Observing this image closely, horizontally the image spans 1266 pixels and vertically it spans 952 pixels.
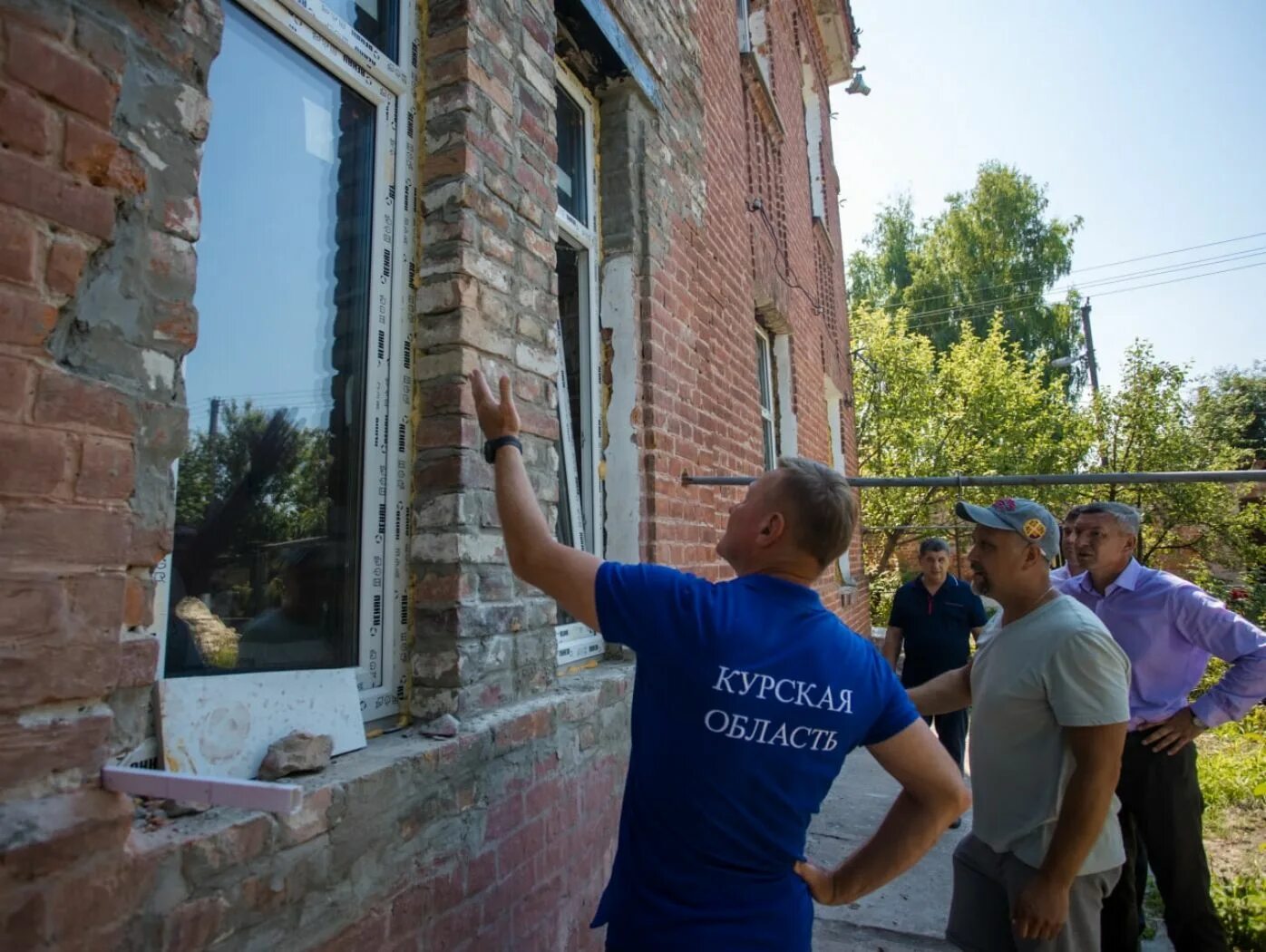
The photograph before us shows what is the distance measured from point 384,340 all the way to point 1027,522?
1.95 m

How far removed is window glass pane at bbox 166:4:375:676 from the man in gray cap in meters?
1.82

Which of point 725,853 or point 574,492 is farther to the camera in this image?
point 574,492

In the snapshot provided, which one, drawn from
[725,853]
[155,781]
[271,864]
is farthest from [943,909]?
[155,781]

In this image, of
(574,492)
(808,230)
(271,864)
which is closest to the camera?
(271,864)

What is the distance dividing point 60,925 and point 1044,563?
93.8 inches

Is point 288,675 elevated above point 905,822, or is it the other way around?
point 288,675

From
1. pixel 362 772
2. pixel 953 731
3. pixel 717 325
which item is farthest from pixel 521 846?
pixel 953 731

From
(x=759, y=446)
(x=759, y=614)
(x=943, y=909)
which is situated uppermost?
(x=759, y=446)

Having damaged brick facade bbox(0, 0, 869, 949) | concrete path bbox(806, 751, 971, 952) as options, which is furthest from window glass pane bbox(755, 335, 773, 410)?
concrete path bbox(806, 751, 971, 952)

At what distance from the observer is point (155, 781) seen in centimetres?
109

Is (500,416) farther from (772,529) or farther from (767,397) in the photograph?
(767,397)

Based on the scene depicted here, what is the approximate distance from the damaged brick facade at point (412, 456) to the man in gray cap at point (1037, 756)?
3.95ft

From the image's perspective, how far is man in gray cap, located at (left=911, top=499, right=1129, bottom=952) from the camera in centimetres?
192

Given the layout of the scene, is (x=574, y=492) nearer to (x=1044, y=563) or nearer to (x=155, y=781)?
(x=1044, y=563)
